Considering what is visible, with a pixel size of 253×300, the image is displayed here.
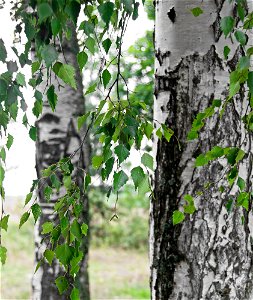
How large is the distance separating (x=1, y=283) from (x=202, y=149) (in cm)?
854

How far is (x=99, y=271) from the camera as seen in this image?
11.2 m

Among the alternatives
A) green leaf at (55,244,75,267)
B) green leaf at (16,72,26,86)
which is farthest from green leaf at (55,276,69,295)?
green leaf at (16,72,26,86)

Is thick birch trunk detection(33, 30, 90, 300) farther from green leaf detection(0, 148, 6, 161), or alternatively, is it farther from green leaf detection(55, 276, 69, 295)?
green leaf detection(0, 148, 6, 161)

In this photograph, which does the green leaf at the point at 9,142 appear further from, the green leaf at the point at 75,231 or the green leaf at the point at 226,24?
the green leaf at the point at 226,24

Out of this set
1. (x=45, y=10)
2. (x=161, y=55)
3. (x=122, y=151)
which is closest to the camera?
(x=45, y=10)

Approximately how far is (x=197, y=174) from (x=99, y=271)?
9.47m

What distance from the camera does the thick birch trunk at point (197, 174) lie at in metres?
2.04

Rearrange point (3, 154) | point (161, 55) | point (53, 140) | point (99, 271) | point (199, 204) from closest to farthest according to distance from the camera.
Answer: point (3, 154), point (199, 204), point (161, 55), point (53, 140), point (99, 271)

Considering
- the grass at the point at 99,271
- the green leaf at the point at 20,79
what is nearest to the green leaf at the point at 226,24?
the green leaf at the point at 20,79

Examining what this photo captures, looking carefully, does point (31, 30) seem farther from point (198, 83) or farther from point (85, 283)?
point (85, 283)

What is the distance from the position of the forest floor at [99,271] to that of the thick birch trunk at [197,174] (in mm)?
6958

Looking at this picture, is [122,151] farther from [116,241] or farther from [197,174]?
[116,241]

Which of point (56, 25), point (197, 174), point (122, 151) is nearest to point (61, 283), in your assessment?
point (122, 151)

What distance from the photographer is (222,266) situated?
2033mm
